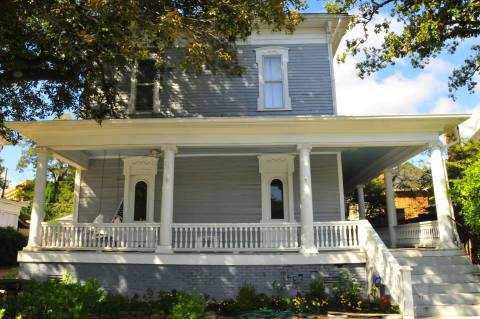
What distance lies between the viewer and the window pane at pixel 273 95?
46.8ft

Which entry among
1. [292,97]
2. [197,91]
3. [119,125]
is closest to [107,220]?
[119,125]

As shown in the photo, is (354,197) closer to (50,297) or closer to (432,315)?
(432,315)

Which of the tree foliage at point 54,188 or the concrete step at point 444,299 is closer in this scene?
the concrete step at point 444,299

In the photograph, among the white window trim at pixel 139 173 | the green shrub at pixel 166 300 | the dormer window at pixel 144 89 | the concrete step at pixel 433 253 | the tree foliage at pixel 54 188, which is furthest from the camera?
the tree foliage at pixel 54 188

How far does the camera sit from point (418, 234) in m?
13.0

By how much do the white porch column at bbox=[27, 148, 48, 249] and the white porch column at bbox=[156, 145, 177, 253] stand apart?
11.4 ft

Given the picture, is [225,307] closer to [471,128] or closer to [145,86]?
[145,86]

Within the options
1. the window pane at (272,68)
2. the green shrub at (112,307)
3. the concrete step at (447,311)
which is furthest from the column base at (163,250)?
the window pane at (272,68)

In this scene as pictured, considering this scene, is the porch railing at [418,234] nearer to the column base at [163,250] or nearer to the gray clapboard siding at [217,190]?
the gray clapboard siding at [217,190]

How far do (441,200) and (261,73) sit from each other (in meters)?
7.05

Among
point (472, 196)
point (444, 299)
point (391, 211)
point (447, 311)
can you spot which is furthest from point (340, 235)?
point (391, 211)

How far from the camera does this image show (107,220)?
45.5 feet

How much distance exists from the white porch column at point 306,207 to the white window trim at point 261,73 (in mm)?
2946

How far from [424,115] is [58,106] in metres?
10.7
